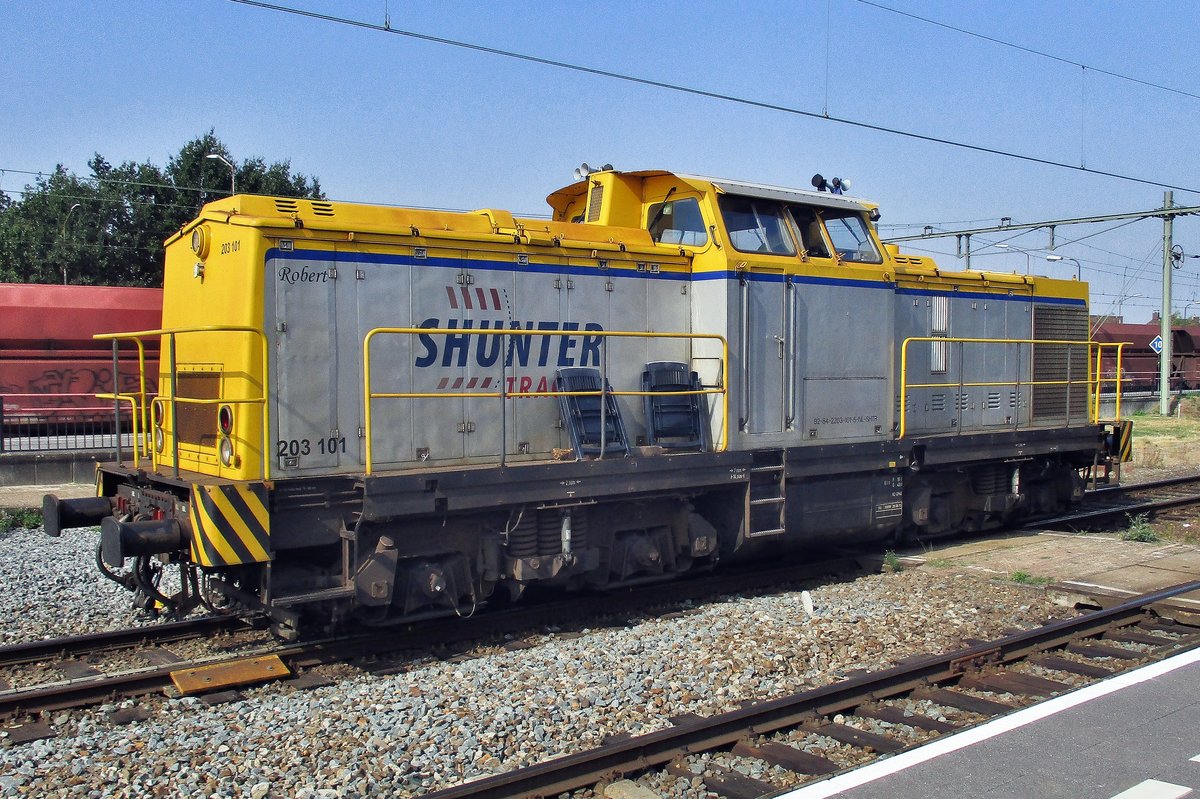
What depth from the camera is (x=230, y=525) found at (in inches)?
241

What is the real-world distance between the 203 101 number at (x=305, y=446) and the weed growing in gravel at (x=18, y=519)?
6967 mm

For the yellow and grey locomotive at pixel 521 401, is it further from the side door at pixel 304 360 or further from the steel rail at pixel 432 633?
the steel rail at pixel 432 633

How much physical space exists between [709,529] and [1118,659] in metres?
3.17

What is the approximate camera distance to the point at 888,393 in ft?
31.8

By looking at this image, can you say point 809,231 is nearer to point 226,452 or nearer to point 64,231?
point 226,452

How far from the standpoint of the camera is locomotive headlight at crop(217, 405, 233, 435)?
6551 millimetres

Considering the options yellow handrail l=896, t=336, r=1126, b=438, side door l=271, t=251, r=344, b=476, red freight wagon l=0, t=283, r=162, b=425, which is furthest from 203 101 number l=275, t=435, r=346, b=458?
red freight wagon l=0, t=283, r=162, b=425

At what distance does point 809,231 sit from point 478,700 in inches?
218

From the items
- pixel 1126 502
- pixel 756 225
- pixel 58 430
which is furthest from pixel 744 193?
pixel 58 430

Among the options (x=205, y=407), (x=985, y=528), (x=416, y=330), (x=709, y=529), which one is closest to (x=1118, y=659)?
(x=709, y=529)

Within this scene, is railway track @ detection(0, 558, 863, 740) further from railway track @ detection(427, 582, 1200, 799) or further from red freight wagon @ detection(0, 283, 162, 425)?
red freight wagon @ detection(0, 283, 162, 425)

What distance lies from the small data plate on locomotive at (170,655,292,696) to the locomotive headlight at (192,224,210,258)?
2.92m

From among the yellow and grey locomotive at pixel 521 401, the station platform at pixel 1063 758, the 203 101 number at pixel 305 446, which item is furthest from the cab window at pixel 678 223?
the station platform at pixel 1063 758

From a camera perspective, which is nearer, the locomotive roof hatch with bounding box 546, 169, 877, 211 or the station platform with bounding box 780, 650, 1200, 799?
the station platform with bounding box 780, 650, 1200, 799
